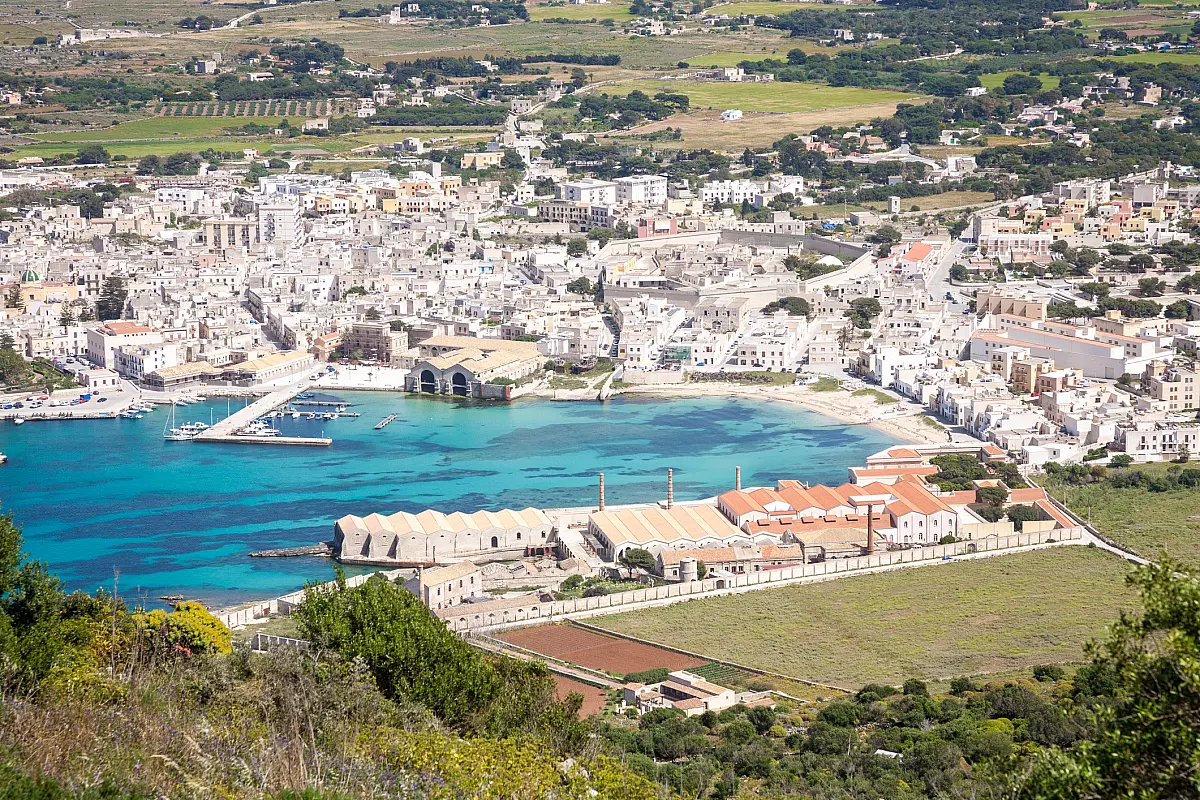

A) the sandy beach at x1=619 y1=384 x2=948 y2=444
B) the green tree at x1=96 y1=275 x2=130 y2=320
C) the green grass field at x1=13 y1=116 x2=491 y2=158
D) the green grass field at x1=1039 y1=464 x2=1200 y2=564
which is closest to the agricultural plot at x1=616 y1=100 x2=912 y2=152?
the green grass field at x1=13 y1=116 x2=491 y2=158

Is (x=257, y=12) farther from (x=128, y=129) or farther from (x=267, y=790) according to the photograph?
(x=267, y=790)

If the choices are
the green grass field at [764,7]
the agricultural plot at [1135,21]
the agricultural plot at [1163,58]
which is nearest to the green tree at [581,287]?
the agricultural plot at [1163,58]

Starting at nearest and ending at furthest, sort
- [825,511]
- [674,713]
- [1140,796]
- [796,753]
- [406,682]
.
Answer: [1140,796], [406,682], [796,753], [674,713], [825,511]

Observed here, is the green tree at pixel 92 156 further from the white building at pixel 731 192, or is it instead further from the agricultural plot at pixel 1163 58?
the agricultural plot at pixel 1163 58

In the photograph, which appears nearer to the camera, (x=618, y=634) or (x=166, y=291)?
(x=618, y=634)


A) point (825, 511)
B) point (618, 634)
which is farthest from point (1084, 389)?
point (618, 634)

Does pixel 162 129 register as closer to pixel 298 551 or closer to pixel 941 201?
pixel 941 201

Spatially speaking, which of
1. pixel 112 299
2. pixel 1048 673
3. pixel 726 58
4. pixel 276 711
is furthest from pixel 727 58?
pixel 276 711
